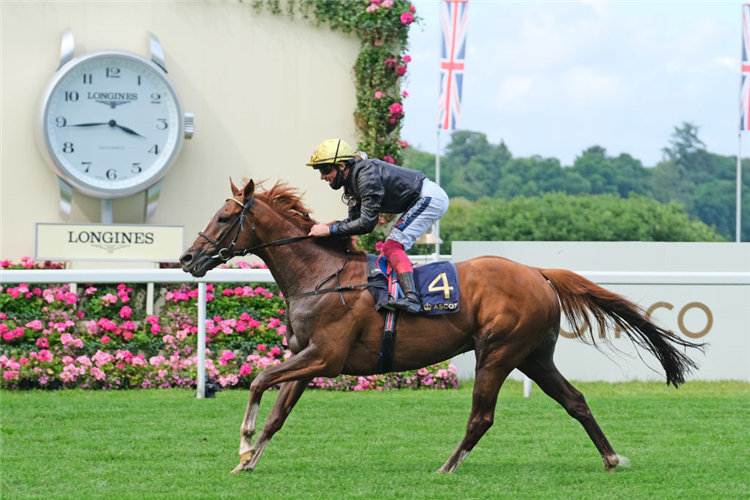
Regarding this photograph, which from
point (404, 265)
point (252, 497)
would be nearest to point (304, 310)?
point (404, 265)

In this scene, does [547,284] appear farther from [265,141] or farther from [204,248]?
[265,141]

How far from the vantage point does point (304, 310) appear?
498 cm

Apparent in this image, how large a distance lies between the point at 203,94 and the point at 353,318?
508 cm

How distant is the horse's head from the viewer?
4.98m

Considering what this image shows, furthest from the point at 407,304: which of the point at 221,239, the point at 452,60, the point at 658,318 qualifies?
the point at 452,60

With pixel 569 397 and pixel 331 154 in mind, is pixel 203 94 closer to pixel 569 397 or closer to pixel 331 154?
pixel 331 154

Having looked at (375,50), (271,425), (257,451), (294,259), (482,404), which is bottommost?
(257,451)

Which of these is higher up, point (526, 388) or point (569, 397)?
point (569, 397)

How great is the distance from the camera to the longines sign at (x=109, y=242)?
8680 mm

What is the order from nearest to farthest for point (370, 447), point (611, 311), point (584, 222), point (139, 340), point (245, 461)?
point (245, 461), point (611, 311), point (370, 447), point (139, 340), point (584, 222)

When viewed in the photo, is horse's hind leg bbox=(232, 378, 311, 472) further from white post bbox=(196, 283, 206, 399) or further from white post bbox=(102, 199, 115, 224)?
white post bbox=(102, 199, 115, 224)

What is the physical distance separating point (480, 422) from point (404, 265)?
2.92ft

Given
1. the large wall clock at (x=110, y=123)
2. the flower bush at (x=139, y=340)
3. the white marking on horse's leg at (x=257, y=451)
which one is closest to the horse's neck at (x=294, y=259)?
the white marking on horse's leg at (x=257, y=451)

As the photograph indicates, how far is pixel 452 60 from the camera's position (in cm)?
1493
